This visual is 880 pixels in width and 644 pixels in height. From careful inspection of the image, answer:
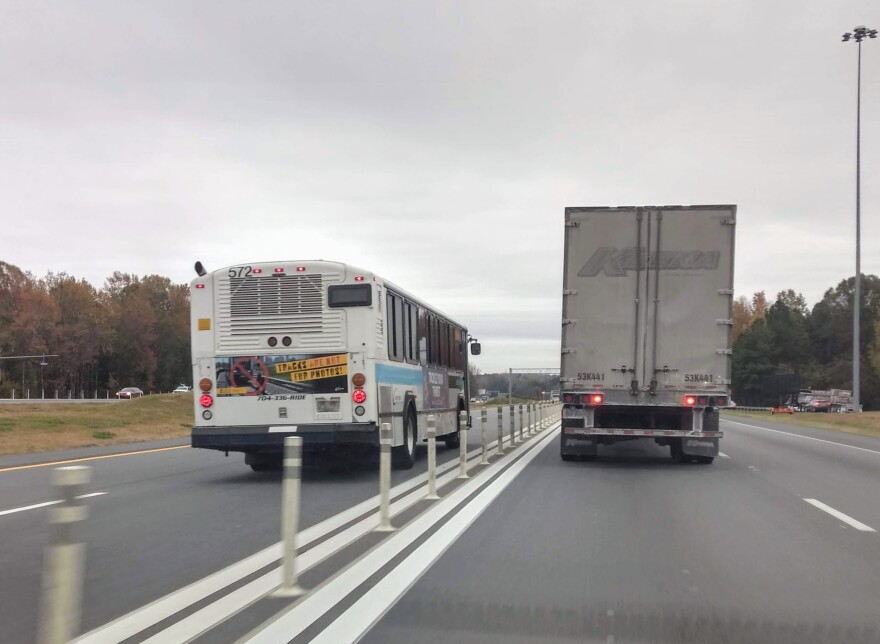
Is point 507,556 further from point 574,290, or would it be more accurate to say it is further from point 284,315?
point 574,290

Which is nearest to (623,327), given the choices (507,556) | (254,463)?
(254,463)

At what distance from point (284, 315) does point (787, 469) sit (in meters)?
9.39

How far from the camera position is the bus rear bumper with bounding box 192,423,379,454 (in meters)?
13.4

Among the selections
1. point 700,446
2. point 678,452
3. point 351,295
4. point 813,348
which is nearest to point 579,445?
point 678,452

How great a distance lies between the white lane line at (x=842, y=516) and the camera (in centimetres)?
925

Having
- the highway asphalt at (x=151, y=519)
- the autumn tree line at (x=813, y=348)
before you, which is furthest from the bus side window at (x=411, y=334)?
the autumn tree line at (x=813, y=348)

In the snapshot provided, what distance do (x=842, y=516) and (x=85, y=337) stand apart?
101534 mm

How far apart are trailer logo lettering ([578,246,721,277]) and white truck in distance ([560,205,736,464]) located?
0.06ft

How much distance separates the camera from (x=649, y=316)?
50.4ft

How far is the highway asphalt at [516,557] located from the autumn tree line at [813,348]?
104218 mm

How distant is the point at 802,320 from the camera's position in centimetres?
13688

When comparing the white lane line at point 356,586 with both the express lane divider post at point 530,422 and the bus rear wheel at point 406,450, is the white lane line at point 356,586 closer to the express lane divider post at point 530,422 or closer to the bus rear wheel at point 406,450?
the bus rear wheel at point 406,450

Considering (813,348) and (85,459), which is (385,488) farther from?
(813,348)

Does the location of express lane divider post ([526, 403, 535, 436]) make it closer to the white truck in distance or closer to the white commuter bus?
the white truck in distance
